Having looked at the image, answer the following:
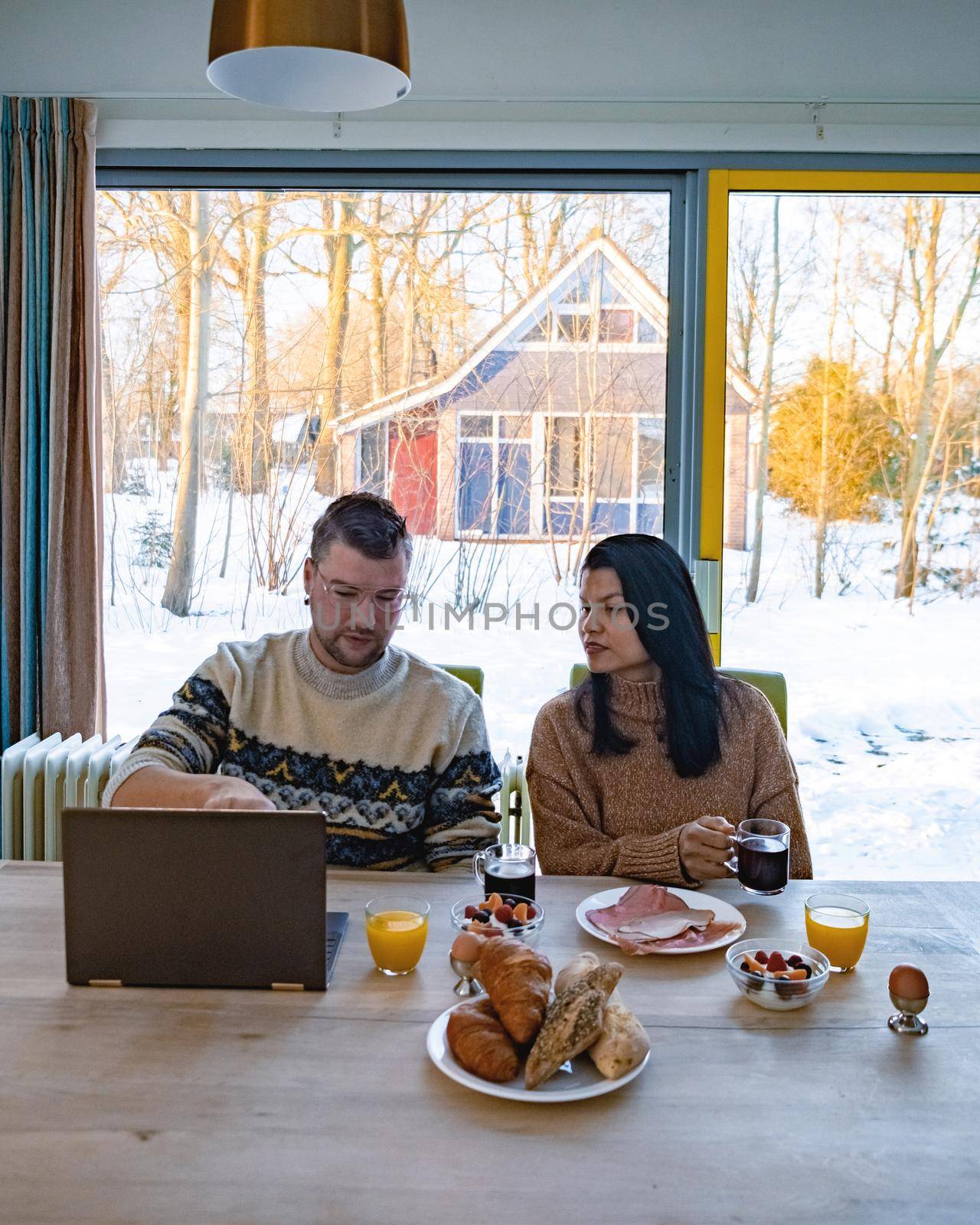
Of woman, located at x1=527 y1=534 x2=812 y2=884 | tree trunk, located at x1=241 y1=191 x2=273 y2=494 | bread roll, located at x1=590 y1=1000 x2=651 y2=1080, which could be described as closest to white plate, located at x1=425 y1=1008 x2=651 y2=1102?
bread roll, located at x1=590 y1=1000 x2=651 y2=1080

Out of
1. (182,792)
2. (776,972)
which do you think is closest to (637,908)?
(776,972)

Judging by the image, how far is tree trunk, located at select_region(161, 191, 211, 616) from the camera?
10.3ft

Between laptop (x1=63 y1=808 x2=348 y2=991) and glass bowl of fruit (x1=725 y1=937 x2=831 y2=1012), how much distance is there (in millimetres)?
507

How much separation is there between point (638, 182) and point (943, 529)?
1256 millimetres

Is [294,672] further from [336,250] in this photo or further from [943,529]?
[943,529]

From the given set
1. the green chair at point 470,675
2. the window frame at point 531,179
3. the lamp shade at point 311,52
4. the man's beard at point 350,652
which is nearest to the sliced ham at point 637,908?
the man's beard at point 350,652

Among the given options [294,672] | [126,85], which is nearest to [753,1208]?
[294,672]

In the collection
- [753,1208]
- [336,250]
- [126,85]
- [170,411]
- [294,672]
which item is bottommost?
[753,1208]

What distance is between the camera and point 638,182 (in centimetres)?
305

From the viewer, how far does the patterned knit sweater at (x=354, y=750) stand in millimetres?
1952

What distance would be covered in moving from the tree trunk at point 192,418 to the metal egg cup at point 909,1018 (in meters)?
2.39

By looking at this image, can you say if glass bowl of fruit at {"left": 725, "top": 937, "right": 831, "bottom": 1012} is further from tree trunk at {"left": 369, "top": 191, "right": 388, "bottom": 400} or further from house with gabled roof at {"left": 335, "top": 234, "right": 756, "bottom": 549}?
tree trunk at {"left": 369, "top": 191, "right": 388, "bottom": 400}

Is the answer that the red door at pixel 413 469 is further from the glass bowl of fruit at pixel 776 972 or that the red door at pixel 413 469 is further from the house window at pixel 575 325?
the glass bowl of fruit at pixel 776 972

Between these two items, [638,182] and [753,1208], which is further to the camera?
[638,182]
